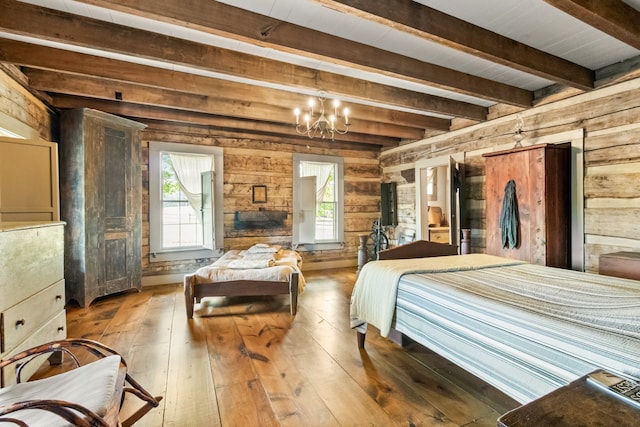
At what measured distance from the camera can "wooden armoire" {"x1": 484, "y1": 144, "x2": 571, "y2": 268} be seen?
3258 millimetres

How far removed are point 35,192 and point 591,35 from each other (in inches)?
185

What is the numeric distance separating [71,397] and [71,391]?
50 mm

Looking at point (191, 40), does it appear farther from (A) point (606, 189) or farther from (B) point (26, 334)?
(A) point (606, 189)

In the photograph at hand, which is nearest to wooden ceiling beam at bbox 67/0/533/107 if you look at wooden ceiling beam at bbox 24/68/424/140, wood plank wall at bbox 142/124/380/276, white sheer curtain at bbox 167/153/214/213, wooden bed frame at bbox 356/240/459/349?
wooden bed frame at bbox 356/240/459/349

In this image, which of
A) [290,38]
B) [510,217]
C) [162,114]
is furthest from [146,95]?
[510,217]

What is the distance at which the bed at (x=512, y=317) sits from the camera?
49.3 inches

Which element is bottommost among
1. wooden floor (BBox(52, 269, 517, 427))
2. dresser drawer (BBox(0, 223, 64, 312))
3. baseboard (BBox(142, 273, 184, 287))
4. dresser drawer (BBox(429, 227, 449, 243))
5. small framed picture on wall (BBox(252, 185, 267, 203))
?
wooden floor (BBox(52, 269, 517, 427))

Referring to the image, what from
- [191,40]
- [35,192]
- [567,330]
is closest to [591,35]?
[567,330]

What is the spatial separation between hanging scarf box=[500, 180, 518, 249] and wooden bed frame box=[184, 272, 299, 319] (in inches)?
97.4

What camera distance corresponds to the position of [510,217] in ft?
11.5

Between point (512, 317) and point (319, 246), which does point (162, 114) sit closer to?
point (319, 246)

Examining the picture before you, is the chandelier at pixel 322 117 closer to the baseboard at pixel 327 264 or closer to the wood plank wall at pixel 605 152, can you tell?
the wood plank wall at pixel 605 152

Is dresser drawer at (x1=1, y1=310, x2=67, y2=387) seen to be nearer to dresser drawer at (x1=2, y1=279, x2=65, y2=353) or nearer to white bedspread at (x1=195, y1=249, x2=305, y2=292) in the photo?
dresser drawer at (x1=2, y1=279, x2=65, y2=353)

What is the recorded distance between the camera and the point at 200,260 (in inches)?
209
